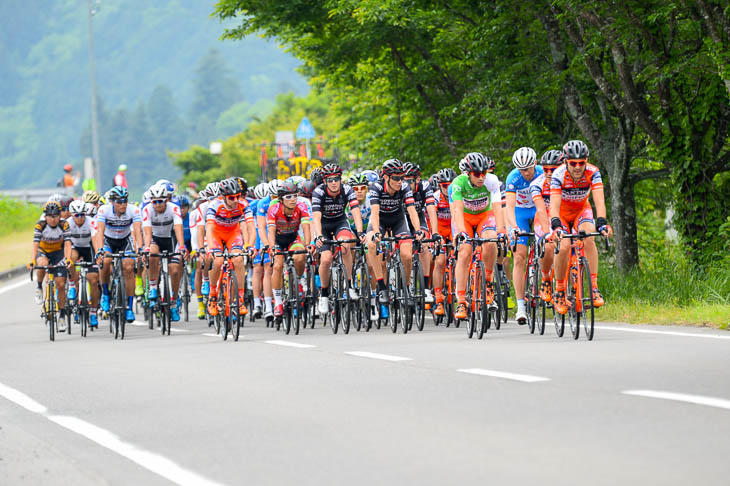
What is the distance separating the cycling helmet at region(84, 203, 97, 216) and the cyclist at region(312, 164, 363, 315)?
188 inches

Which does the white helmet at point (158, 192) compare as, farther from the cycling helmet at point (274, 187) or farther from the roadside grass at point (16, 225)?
the roadside grass at point (16, 225)

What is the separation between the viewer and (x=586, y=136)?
22719 mm

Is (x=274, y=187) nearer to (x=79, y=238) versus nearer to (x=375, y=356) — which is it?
(x=79, y=238)

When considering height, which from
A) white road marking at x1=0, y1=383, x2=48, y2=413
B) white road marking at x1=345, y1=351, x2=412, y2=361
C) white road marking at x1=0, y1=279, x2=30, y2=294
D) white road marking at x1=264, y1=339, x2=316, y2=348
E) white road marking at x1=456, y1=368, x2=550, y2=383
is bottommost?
white road marking at x1=0, y1=383, x2=48, y2=413

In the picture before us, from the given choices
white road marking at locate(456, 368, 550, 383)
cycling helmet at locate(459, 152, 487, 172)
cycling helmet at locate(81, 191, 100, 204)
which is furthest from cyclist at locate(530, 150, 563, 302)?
cycling helmet at locate(81, 191, 100, 204)

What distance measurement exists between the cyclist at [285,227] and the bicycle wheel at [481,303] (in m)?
3.44

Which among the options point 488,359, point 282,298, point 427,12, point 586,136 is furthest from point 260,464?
point 427,12

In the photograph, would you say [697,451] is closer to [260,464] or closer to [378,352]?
[260,464]

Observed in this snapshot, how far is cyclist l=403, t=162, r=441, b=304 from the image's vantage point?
1619 centimetres

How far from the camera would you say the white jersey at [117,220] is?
63.4 ft

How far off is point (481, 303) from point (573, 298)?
4.18ft

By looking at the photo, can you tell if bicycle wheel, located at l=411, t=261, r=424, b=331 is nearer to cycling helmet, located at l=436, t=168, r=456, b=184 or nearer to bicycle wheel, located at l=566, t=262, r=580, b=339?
cycling helmet, located at l=436, t=168, r=456, b=184

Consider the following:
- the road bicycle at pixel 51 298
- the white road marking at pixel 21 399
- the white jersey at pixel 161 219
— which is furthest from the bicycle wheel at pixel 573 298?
the road bicycle at pixel 51 298

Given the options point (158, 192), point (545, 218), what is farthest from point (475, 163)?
point (158, 192)
